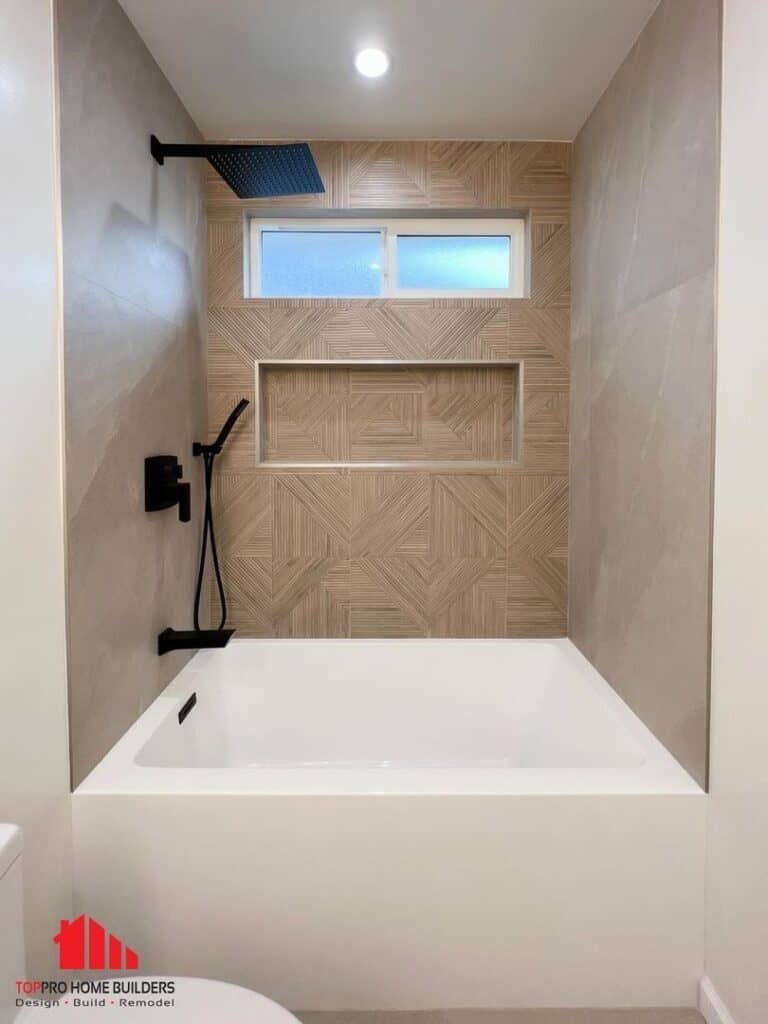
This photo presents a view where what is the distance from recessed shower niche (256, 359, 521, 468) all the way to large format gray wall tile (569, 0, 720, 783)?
0.43 metres

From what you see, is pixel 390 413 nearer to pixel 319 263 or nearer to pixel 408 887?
pixel 319 263

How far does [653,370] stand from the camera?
186 centimetres

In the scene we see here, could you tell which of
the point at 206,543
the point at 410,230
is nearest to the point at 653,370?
the point at 410,230

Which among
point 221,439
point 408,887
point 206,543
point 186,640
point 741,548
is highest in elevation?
point 221,439

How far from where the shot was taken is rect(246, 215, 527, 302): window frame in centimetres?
284

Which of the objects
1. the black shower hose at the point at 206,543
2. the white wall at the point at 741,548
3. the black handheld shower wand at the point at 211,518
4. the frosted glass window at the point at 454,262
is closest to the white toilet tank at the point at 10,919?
the black handheld shower wand at the point at 211,518

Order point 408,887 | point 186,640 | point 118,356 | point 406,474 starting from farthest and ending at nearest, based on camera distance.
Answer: point 406,474 → point 186,640 → point 118,356 → point 408,887

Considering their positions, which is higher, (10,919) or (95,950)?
(10,919)

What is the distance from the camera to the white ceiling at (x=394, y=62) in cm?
191

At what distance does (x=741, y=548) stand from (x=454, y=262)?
186cm

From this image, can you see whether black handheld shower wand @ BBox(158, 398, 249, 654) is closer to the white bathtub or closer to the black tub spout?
the black tub spout

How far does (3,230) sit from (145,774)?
120 centimetres

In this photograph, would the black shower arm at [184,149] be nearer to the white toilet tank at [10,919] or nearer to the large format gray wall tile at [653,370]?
the large format gray wall tile at [653,370]

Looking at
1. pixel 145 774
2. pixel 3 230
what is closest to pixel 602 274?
pixel 3 230
